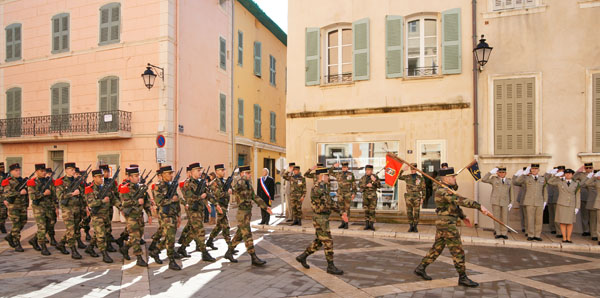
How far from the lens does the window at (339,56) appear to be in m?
14.6

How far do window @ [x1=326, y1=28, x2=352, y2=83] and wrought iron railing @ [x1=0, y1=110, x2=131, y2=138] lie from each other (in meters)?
8.31

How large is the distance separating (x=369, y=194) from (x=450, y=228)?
5.71 meters

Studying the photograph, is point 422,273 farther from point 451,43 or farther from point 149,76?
point 149,76

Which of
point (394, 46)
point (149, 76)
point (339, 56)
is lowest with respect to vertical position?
point (149, 76)

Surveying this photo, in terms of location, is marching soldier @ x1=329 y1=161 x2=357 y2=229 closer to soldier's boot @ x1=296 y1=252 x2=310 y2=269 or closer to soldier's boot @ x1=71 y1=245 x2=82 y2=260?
soldier's boot @ x1=296 y1=252 x2=310 y2=269

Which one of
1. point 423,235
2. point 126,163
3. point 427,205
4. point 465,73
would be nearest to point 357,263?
point 423,235

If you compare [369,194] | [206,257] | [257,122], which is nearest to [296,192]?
[369,194]

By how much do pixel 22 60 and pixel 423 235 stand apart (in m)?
19.1

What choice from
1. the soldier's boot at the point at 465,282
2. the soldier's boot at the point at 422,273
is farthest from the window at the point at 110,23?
the soldier's boot at the point at 465,282

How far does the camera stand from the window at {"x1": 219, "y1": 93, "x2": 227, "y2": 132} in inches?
810

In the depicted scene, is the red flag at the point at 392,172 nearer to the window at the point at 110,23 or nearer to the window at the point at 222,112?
the window at the point at 222,112

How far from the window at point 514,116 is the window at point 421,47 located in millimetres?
2097

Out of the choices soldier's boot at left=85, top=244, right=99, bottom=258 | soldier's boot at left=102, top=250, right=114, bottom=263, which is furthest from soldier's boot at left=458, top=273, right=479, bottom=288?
soldier's boot at left=85, top=244, right=99, bottom=258

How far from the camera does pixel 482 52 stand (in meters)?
12.0
